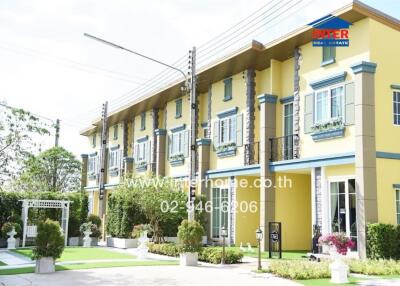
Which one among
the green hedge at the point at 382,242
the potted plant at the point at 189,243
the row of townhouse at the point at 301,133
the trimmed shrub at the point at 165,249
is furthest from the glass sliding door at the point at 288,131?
the potted plant at the point at 189,243

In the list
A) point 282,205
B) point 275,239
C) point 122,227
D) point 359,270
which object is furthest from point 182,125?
point 359,270

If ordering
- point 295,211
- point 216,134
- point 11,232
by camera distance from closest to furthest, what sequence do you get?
point 295,211
point 11,232
point 216,134

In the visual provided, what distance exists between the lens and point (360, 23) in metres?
16.2

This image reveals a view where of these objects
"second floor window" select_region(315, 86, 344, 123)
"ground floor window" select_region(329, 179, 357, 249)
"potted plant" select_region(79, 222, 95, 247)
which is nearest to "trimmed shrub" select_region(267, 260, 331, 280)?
"ground floor window" select_region(329, 179, 357, 249)

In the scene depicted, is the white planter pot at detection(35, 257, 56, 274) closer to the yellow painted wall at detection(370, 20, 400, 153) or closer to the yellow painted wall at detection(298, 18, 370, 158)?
the yellow painted wall at detection(298, 18, 370, 158)

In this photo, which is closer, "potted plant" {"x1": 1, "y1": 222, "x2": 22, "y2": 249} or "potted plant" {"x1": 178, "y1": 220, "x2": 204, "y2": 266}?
"potted plant" {"x1": 178, "y1": 220, "x2": 204, "y2": 266}

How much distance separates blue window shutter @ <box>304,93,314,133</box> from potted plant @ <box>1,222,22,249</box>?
1388cm

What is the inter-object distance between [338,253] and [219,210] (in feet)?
37.3

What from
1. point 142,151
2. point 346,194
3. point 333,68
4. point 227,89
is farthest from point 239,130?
point 142,151

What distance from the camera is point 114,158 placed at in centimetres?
3603

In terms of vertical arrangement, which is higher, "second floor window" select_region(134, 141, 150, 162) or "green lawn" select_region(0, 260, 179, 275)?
"second floor window" select_region(134, 141, 150, 162)

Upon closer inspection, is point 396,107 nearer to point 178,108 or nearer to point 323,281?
point 323,281

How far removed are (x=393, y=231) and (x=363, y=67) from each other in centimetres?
529

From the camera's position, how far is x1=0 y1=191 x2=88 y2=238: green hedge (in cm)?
2262
